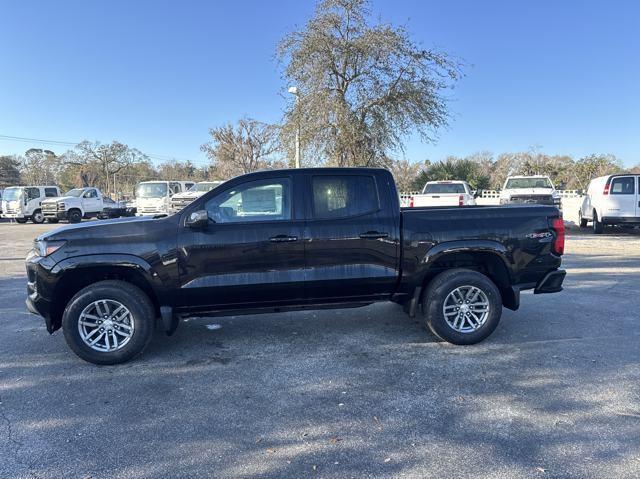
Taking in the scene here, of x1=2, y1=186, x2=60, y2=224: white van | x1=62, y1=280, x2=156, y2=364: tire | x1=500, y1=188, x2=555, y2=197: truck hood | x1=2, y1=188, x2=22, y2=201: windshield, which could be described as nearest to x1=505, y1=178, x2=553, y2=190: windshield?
x1=500, y1=188, x2=555, y2=197: truck hood

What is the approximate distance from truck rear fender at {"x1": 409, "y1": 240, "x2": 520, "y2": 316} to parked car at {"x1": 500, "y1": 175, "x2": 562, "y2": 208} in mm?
11080

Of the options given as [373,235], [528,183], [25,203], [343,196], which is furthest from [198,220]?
[25,203]

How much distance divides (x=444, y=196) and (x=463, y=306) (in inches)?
435

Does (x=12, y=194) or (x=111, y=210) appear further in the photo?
(x=111, y=210)

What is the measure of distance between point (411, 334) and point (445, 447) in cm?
228

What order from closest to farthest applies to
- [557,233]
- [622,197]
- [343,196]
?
[343,196]
[557,233]
[622,197]

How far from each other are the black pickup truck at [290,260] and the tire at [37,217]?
78.2 ft

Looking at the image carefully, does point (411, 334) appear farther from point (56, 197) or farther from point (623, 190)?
point (56, 197)

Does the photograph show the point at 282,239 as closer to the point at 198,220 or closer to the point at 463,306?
the point at 198,220

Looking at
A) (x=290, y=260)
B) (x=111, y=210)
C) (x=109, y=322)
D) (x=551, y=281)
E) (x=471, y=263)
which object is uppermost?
(x=111, y=210)

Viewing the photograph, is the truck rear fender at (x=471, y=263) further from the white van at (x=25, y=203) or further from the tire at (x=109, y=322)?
the white van at (x=25, y=203)

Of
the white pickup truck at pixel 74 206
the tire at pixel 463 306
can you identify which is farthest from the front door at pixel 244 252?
the white pickup truck at pixel 74 206

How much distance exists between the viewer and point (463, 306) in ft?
15.8

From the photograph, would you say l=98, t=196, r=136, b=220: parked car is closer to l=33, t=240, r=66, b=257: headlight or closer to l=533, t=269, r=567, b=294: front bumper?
l=33, t=240, r=66, b=257: headlight
